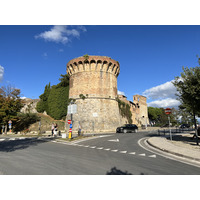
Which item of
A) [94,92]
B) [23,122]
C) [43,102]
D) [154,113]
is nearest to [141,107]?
[154,113]

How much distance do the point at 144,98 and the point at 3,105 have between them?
161 ft

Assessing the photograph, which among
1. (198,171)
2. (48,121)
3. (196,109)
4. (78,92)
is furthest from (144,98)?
(198,171)

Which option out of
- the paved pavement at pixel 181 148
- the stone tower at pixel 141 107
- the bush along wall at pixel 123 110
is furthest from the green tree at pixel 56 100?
the stone tower at pixel 141 107

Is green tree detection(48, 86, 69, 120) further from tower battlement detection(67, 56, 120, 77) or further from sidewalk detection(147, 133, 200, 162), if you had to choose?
sidewalk detection(147, 133, 200, 162)

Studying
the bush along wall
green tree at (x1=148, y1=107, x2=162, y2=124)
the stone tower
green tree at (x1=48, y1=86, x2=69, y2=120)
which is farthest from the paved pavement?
green tree at (x1=148, y1=107, x2=162, y2=124)

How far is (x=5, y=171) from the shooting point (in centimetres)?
445

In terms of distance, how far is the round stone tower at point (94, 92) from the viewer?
27.4 meters

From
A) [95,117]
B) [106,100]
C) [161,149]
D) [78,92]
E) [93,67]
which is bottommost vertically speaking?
[161,149]

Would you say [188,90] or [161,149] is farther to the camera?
[188,90]

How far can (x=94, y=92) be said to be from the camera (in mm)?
28281

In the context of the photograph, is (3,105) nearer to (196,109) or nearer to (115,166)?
(115,166)

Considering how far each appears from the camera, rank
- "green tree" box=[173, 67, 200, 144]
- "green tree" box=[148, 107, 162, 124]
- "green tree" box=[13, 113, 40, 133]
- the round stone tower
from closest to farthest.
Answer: "green tree" box=[173, 67, 200, 144], "green tree" box=[13, 113, 40, 133], the round stone tower, "green tree" box=[148, 107, 162, 124]

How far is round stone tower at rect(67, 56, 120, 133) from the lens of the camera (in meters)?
27.4

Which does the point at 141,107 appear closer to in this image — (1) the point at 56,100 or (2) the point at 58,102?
(2) the point at 58,102
